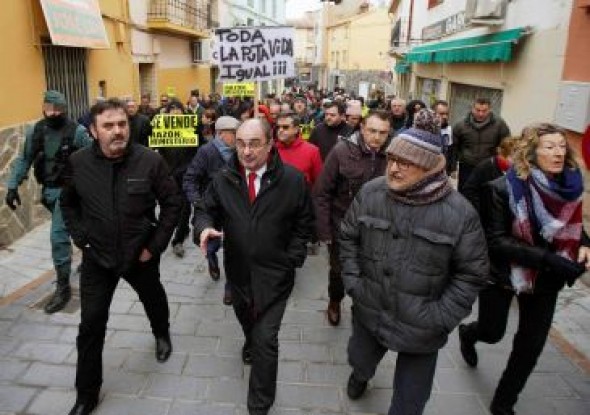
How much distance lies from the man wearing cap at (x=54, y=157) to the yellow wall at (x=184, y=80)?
11.2 meters

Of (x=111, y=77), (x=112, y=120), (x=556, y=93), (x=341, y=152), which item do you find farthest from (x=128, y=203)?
(x=111, y=77)

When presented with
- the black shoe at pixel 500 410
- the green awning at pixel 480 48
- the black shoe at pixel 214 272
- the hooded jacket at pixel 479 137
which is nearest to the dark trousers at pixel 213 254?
the black shoe at pixel 214 272

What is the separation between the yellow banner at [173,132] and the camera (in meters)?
7.05

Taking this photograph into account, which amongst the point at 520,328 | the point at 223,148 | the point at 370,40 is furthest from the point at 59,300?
the point at 370,40

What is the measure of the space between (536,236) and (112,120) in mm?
2624

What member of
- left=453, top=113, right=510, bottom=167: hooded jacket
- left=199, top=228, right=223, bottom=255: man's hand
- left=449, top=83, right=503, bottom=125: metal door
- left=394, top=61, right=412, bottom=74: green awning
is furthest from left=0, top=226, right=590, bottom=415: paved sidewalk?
left=394, top=61, right=412, bottom=74: green awning

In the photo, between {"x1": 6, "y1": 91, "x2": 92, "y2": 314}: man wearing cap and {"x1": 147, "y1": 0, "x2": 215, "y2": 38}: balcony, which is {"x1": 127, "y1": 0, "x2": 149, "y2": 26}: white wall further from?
{"x1": 6, "y1": 91, "x2": 92, "y2": 314}: man wearing cap

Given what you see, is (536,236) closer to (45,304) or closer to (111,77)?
(45,304)

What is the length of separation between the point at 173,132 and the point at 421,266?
200 inches

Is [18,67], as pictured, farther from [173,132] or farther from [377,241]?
[377,241]

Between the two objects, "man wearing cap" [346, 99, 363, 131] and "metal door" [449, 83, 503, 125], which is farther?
"metal door" [449, 83, 503, 125]

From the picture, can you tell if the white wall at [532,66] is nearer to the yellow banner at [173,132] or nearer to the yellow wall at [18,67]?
the yellow banner at [173,132]

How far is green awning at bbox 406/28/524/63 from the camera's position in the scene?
9181mm

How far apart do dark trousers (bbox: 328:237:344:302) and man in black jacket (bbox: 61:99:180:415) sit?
1.51 m
